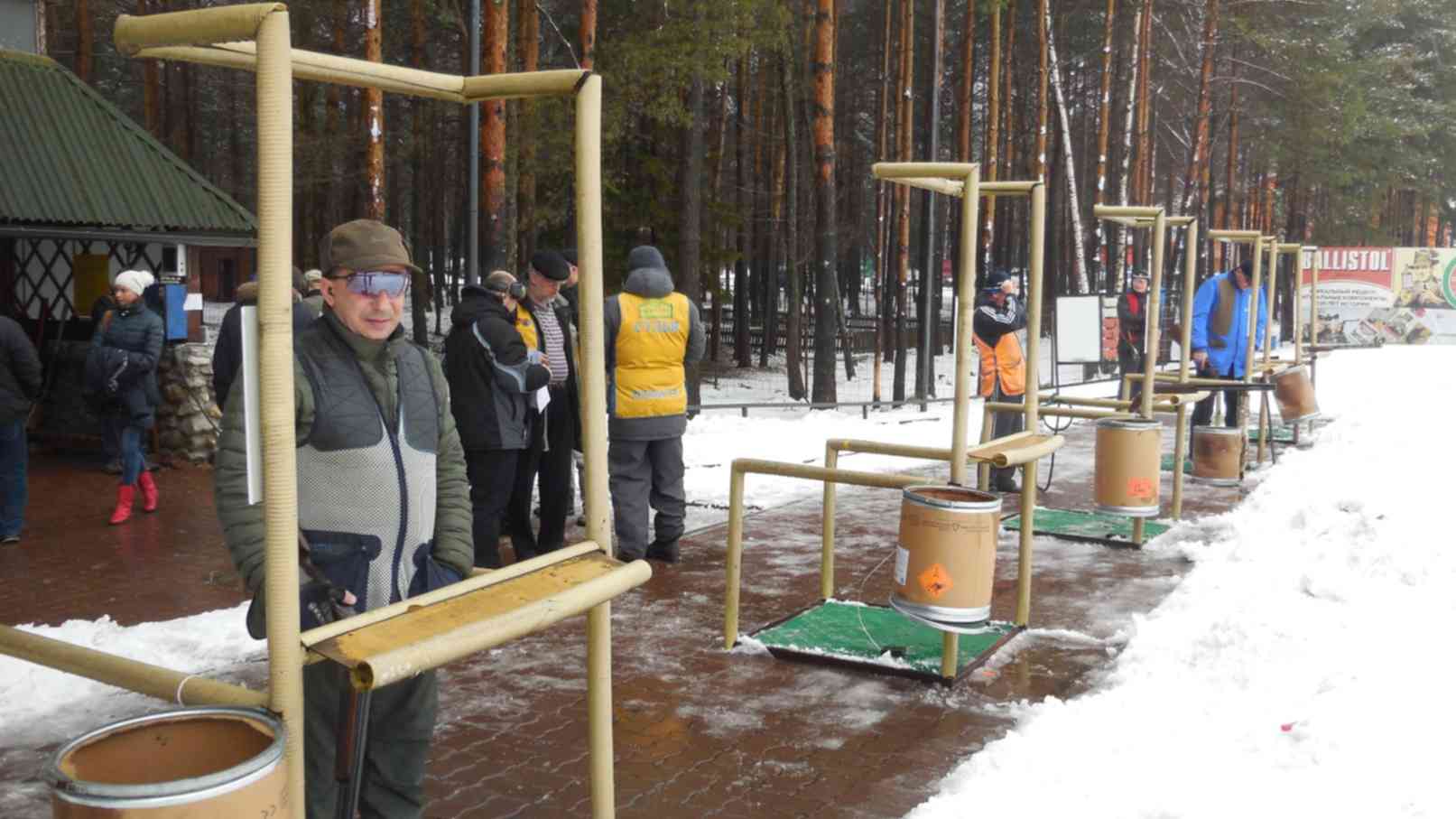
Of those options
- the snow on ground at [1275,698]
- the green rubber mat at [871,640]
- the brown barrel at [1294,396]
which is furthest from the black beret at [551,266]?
the brown barrel at [1294,396]

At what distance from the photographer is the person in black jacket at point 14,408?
828 centimetres

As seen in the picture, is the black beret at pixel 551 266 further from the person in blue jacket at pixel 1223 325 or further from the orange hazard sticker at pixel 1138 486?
the person in blue jacket at pixel 1223 325

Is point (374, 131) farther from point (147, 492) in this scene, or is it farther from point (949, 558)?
point (949, 558)

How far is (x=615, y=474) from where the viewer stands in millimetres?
8023

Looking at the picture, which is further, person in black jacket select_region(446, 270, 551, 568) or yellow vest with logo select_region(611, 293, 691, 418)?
yellow vest with logo select_region(611, 293, 691, 418)

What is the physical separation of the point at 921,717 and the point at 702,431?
991 cm

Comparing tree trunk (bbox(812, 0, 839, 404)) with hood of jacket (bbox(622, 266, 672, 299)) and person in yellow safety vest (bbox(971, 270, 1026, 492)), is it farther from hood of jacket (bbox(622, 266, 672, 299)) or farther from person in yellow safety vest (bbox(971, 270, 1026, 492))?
hood of jacket (bbox(622, 266, 672, 299))

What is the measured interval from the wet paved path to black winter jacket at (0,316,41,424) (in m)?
1.03

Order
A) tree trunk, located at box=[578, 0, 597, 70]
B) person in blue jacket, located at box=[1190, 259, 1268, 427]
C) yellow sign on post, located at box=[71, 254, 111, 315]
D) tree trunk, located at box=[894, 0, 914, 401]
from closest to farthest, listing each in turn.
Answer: person in blue jacket, located at box=[1190, 259, 1268, 427]
yellow sign on post, located at box=[71, 254, 111, 315]
tree trunk, located at box=[578, 0, 597, 70]
tree trunk, located at box=[894, 0, 914, 401]

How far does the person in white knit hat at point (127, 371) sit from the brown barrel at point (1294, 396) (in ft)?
34.1

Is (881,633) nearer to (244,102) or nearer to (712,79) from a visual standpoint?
(712,79)

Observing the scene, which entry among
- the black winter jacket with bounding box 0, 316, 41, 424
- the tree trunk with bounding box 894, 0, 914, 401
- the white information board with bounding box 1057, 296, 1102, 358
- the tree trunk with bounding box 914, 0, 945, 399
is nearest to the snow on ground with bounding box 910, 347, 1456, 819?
the black winter jacket with bounding box 0, 316, 41, 424

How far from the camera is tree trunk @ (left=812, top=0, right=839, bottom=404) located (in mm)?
18016

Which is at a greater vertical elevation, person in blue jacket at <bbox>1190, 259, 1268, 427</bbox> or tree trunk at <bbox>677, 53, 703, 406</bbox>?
tree trunk at <bbox>677, 53, 703, 406</bbox>
